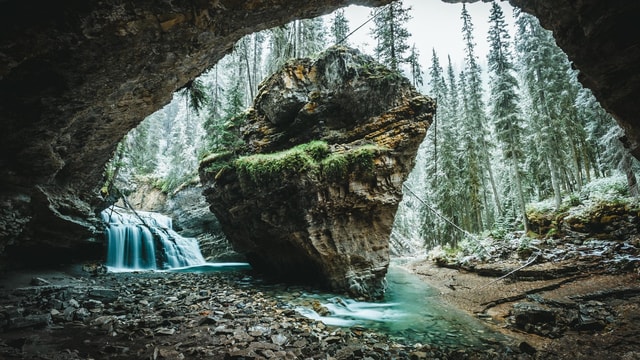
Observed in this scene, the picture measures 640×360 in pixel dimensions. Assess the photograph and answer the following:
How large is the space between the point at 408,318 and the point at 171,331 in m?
7.08

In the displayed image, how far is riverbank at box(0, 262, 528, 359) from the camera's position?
15.9 ft

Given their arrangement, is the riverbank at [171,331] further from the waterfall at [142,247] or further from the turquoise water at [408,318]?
the waterfall at [142,247]

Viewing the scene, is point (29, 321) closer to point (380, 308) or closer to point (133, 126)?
point (133, 126)

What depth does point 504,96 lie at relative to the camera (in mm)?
21141

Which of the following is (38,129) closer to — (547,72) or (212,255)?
(212,255)

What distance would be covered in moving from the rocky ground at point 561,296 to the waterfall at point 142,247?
679 inches

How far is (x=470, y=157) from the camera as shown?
2450 centimetres

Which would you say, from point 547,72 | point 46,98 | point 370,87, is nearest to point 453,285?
point 370,87

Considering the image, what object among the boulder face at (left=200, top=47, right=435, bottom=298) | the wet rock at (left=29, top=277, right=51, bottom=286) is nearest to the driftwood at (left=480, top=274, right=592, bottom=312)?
the boulder face at (left=200, top=47, right=435, bottom=298)

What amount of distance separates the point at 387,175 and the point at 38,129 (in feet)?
34.8

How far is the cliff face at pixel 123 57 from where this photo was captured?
388cm

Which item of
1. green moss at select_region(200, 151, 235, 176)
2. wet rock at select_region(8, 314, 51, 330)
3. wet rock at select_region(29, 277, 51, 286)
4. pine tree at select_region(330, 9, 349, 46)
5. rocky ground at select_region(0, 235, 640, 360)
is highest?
pine tree at select_region(330, 9, 349, 46)

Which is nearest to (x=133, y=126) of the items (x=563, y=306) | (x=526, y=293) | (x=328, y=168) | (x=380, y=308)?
(x=328, y=168)

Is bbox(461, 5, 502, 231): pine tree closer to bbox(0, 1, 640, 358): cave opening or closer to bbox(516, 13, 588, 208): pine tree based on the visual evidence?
bbox(516, 13, 588, 208): pine tree
